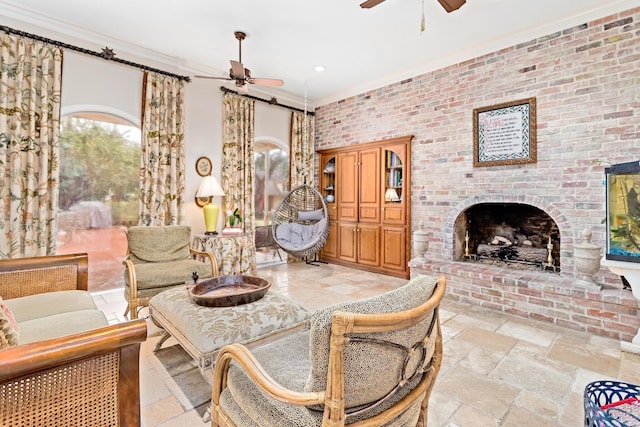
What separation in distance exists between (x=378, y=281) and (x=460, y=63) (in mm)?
3085

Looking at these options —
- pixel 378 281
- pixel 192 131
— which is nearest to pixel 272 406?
pixel 378 281

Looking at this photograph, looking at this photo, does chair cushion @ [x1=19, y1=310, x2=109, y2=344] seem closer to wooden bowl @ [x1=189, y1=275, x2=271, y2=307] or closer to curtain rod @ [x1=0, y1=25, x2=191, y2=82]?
wooden bowl @ [x1=189, y1=275, x2=271, y2=307]

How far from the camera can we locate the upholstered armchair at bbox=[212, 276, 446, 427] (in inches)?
34.1

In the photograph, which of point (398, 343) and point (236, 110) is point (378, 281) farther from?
point (398, 343)

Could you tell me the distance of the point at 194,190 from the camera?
453 centimetres

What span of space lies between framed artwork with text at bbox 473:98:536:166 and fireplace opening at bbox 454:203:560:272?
62 cm

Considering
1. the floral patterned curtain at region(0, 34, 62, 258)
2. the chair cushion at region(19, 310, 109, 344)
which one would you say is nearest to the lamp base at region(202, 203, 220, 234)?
the floral patterned curtain at region(0, 34, 62, 258)

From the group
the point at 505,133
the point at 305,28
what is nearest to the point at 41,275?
the point at 305,28

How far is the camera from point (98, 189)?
12.9 ft

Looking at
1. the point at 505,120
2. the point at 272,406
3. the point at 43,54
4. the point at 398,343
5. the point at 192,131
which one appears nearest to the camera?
the point at 398,343

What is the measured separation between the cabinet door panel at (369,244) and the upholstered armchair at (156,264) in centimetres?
263

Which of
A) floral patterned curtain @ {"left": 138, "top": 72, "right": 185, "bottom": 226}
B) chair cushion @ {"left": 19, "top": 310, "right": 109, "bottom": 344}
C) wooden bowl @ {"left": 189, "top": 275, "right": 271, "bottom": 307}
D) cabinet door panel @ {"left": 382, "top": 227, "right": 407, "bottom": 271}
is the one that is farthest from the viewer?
cabinet door panel @ {"left": 382, "top": 227, "right": 407, "bottom": 271}

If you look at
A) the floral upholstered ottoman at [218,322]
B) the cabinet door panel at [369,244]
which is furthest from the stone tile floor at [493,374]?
the cabinet door panel at [369,244]

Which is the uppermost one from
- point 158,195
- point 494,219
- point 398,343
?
point 158,195
